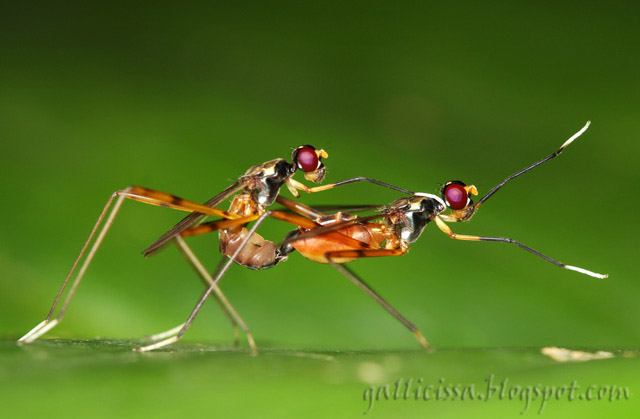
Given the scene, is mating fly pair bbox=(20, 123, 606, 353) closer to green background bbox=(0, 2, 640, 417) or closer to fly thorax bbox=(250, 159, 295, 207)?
fly thorax bbox=(250, 159, 295, 207)

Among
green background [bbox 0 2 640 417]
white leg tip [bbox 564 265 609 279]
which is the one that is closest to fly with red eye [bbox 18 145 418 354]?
green background [bbox 0 2 640 417]

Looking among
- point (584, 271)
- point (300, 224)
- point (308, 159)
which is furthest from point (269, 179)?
point (584, 271)

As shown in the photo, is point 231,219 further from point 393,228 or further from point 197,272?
point 393,228

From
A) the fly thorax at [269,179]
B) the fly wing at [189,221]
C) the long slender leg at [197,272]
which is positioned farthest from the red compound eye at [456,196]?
the long slender leg at [197,272]

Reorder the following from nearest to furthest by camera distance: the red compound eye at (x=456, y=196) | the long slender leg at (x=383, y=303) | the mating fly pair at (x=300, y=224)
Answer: the long slender leg at (x=383, y=303) → the mating fly pair at (x=300, y=224) → the red compound eye at (x=456, y=196)

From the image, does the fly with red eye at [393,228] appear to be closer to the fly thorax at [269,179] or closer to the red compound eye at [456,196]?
the red compound eye at [456,196]

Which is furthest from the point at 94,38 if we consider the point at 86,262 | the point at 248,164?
the point at 86,262
